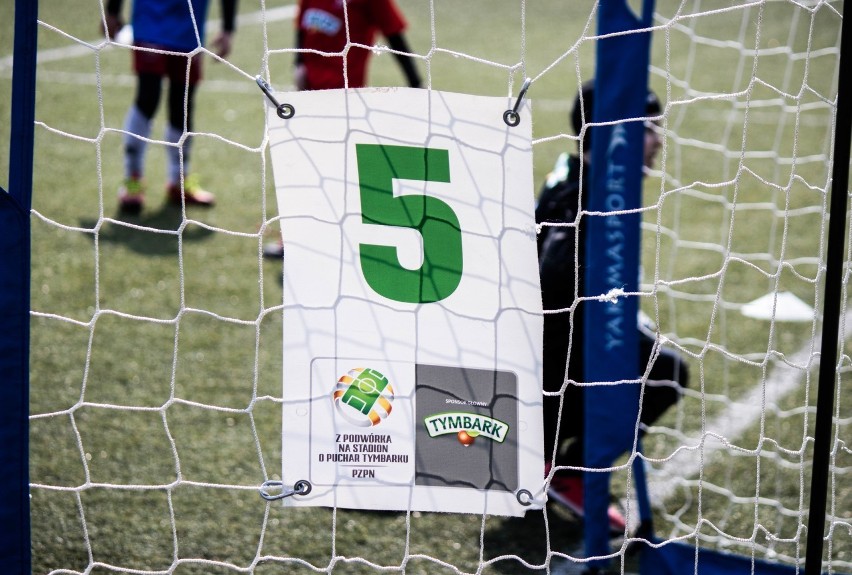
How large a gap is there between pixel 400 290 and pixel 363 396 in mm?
251

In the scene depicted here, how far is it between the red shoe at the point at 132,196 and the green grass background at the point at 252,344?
99 mm

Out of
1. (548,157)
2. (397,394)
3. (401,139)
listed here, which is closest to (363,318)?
(397,394)

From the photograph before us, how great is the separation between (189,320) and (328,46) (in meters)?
1.52

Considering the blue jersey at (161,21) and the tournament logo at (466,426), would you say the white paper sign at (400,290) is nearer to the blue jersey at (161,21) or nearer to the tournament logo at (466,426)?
the tournament logo at (466,426)

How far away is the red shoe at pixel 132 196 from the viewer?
5.17 metres

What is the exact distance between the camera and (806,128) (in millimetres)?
6984

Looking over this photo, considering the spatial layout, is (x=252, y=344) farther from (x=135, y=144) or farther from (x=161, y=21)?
(x=161, y=21)

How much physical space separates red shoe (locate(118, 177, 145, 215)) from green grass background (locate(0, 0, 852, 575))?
0.10m

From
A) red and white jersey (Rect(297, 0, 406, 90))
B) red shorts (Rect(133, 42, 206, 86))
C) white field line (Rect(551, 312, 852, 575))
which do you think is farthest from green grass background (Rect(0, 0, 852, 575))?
red and white jersey (Rect(297, 0, 406, 90))

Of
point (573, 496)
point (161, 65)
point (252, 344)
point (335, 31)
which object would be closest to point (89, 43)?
point (161, 65)

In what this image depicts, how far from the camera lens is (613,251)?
262cm

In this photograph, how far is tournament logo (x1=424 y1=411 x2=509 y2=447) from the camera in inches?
85.6

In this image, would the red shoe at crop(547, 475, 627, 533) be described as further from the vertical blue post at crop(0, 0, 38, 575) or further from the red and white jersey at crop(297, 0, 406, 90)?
the red and white jersey at crop(297, 0, 406, 90)

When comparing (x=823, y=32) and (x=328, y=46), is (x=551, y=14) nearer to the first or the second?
(x=823, y=32)
